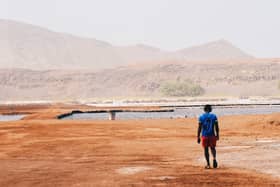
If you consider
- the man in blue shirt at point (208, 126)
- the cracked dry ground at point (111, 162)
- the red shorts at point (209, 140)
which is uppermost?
the man in blue shirt at point (208, 126)

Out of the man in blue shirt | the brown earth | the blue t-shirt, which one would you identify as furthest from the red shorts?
the brown earth

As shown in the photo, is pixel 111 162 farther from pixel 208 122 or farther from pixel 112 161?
pixel 208 122

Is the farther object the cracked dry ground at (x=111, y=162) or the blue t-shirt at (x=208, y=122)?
the blue t-shirt at (x=208, y=122)

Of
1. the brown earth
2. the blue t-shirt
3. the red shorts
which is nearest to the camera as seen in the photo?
the brown earth

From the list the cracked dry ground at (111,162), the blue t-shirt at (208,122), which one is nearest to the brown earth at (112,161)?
the cracked dry ground at (111,162)

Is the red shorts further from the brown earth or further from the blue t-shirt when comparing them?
the brown earth

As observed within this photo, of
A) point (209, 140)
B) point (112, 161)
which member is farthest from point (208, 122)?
point (112, 161)

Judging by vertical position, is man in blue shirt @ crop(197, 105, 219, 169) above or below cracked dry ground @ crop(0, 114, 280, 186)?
above

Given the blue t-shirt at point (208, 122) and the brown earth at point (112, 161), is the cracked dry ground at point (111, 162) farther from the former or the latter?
the blue t-shirt at point (208, 122)

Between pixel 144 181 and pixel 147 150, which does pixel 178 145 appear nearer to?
pixel 147 150

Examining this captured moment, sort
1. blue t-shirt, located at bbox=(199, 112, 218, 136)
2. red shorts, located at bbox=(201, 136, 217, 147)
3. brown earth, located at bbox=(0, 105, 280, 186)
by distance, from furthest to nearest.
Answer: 1. red shorts, located at bbox=(201, 136, 217, 147)
2. blue t-shirt, located at bbox=(199, 112, 218, 136)
3. brown earth, located at bbox=(0, 105, 280, 186)

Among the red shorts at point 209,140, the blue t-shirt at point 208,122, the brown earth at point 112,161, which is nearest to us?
the brown earth at point 112,161

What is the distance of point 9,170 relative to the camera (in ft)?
70.5

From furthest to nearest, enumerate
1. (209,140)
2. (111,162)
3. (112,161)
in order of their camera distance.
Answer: (112,161) → (111,162) → (209,140)
